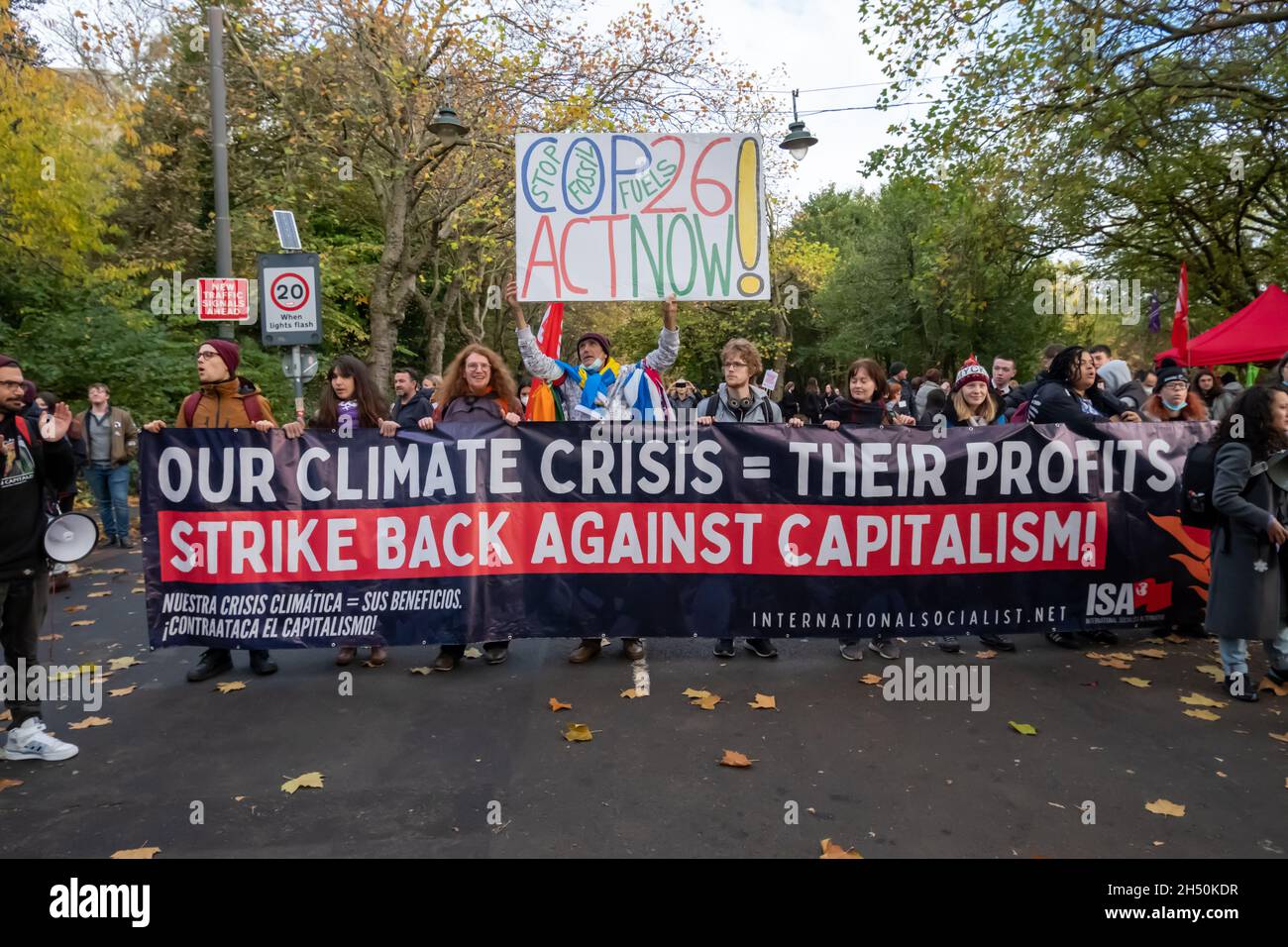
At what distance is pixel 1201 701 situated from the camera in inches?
198

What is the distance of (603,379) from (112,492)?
7459 mm

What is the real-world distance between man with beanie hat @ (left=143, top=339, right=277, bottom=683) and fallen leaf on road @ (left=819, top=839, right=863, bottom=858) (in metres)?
3.87

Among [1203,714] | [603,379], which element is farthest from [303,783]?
[1203,714]

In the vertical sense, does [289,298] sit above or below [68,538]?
above

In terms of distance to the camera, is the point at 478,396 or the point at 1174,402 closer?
the point at 478,396

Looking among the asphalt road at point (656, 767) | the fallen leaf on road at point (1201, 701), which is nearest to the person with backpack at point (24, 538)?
the asphalt road at point (656, 767)

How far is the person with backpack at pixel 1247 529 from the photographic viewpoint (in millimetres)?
5043

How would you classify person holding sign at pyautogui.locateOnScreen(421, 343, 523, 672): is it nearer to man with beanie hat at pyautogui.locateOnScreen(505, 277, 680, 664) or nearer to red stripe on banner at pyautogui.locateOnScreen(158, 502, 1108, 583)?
man with beanie hat at pyautogui.locateOnScreen(505, 277, 680, 664)

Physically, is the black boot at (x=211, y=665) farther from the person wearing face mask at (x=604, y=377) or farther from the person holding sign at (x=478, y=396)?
the person wearing face mask at (x=604, y=377)

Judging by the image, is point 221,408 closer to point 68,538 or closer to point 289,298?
point 68,538

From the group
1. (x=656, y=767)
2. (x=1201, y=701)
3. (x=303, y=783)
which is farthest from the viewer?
(x=1201, y=701)

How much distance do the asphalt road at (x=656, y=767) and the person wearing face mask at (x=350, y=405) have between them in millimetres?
→ 168

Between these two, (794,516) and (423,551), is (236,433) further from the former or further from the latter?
(794,516)

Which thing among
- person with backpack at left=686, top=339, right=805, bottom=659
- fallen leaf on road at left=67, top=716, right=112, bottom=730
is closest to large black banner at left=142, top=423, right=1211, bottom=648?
person with backpack at left=686, top=339, right=805, bottom=659
